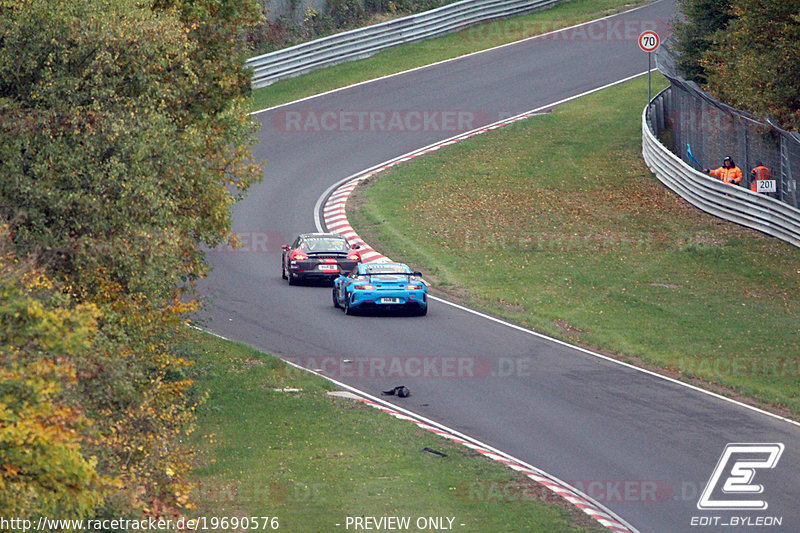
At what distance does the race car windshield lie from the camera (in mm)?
26031

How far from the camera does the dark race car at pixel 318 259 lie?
84.9 ft

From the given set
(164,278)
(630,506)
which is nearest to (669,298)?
(630,506)

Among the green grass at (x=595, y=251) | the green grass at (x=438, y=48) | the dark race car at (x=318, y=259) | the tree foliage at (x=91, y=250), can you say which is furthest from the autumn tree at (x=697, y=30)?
the tree foliage at (x=91, y=250)

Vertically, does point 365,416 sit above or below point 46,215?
below

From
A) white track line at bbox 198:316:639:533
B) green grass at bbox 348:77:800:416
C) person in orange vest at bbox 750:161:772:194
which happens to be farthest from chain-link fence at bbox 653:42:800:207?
white track line at bbox 198:316:639:533

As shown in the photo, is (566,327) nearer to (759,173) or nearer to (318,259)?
(318,259)

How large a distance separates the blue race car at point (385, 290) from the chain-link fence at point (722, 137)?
12.1 m

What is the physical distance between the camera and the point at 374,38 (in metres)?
48.3

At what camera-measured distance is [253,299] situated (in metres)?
24.8

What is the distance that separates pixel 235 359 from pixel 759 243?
16729 mm

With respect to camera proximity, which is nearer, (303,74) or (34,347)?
(34,347)

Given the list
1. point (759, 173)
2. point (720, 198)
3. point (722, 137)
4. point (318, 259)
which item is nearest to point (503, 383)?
point (318, 259)

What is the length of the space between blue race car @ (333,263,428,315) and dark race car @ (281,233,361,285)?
2.44 metres

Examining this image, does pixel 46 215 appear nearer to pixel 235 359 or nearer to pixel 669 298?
pixel 235 359
